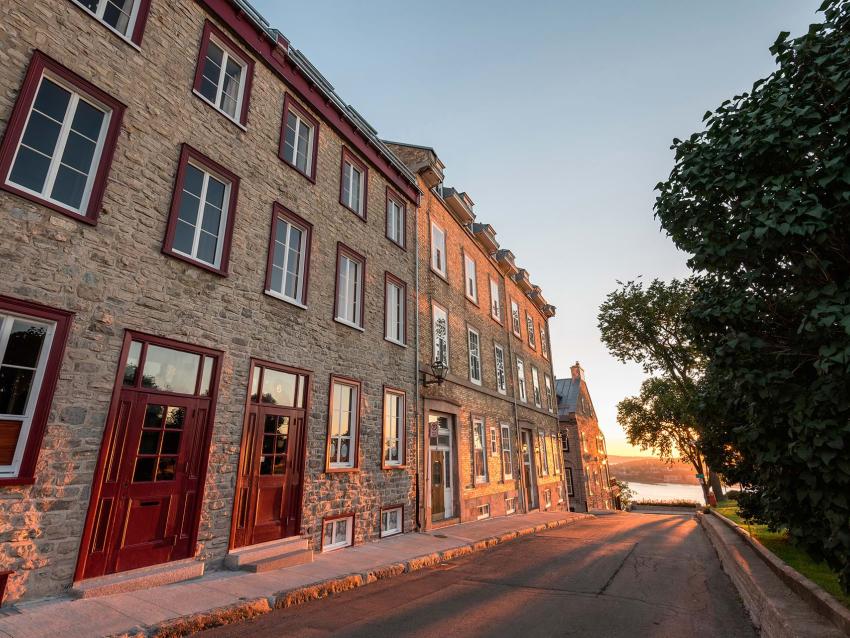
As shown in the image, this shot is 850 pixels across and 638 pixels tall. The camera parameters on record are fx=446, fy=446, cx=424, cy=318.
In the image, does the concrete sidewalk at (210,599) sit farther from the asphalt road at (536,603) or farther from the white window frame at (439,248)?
the white window frame at (439,248)

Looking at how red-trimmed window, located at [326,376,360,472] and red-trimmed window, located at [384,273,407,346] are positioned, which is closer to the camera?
red-trimmed window, located at [326,376,360,472]

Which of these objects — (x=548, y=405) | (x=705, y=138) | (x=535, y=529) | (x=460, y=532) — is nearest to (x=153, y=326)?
(x=705, y=138)

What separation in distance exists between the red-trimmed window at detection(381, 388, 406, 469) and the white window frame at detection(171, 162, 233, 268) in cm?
549

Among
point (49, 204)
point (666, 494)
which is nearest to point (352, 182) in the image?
point (49, 204)

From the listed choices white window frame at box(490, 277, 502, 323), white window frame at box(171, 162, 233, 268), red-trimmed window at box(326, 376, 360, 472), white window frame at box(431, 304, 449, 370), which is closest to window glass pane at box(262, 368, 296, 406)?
red-trimmed window at box(326, 376, 360, 472)

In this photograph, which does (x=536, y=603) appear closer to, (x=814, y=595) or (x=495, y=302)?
(x=814, y=595)

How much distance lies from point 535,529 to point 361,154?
12.8 m

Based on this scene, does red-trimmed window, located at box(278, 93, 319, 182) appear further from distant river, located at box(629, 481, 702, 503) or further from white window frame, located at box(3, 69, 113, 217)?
distant river, located at box(629, 481, 702, 503)

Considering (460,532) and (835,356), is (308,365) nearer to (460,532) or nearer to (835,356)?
(460,532)

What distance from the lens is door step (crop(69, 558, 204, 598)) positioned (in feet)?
17.6

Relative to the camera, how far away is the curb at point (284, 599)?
461 centimetres

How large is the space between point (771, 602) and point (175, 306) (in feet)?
28.3

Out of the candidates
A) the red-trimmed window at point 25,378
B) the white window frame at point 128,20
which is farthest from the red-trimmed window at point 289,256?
the red-trimmed window at point 25,378

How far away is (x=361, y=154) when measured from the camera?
41.7 ft
